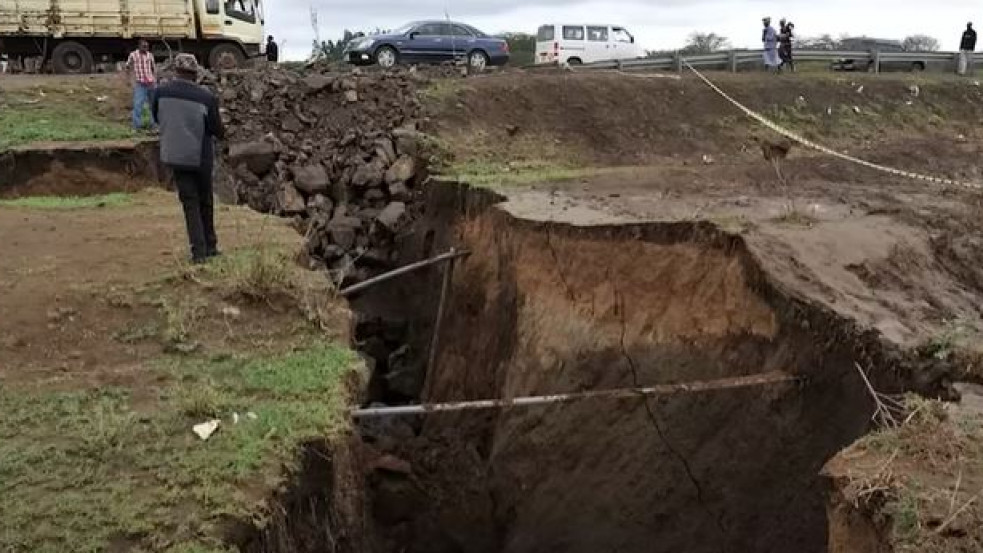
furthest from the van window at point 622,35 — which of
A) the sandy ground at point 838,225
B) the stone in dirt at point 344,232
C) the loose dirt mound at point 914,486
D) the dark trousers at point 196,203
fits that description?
the loose dirt mound at point 914,486

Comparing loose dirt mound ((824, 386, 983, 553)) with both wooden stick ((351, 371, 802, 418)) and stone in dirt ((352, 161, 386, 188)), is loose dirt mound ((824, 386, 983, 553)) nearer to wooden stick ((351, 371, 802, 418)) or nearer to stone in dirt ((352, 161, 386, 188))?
wooden stick ((351, 371, 802, 418))

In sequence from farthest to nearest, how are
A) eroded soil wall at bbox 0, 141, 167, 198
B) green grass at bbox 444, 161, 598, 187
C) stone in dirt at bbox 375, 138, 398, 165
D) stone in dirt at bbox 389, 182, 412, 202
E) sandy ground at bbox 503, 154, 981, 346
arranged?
stone in dirt at bbox 375, 138, 398, 165
stone in dirt at bbox 389, 182, 412, 202
eroded soil wall at bbox 0, 141, 167, 198
green grass at bbox 444, 161, 598, 187
sandy ground at bbox 503, 154, 981, 346

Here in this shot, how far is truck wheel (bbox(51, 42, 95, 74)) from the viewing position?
20.2 m

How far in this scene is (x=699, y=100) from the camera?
Answer: 62.0 ft

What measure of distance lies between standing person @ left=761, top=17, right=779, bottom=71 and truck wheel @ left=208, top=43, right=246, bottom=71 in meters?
10.9

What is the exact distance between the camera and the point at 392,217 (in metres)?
13.8

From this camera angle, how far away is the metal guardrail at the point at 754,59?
22078 mm

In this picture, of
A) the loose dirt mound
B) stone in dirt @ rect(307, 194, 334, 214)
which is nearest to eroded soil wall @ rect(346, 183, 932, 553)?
the loose dirt mound

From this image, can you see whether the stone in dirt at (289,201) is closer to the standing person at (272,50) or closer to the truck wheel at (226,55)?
the truck wheel at (226,55)

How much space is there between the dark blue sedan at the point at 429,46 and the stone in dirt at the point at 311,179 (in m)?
7.92

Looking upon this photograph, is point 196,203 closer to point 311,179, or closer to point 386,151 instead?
point 311,179

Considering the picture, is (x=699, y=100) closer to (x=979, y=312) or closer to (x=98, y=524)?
(x=979, y=312)

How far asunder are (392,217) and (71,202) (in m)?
3.92

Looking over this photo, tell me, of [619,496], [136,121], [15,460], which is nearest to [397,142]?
[136,121]
